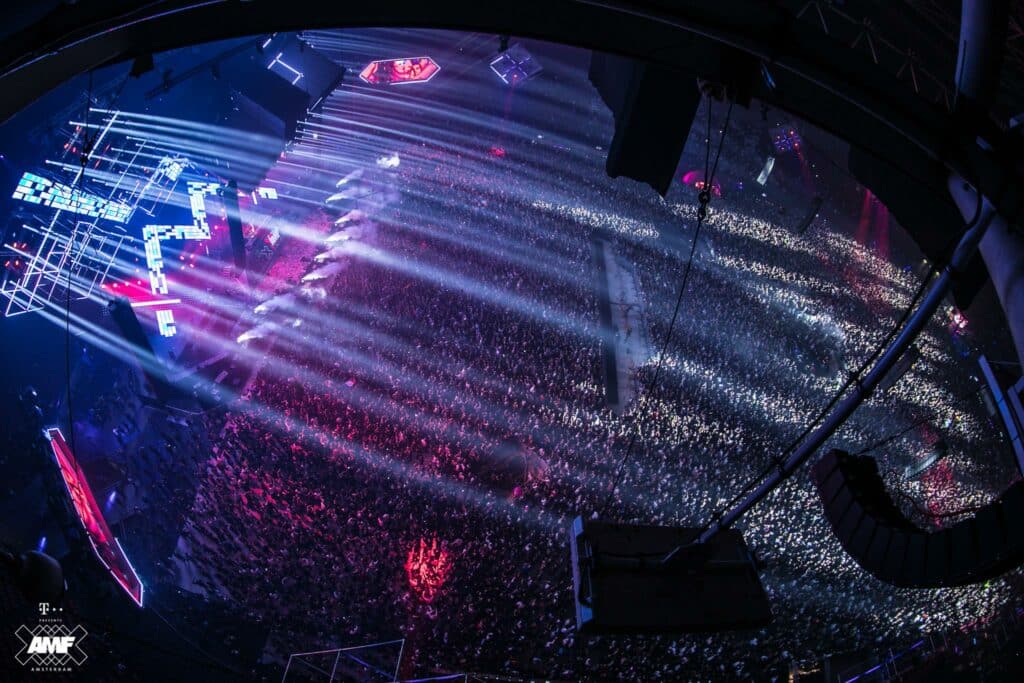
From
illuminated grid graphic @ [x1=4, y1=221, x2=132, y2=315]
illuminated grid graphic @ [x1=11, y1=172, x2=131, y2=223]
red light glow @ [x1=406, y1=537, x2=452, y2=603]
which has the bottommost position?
red light glow @ [x1=406, y1=537, x2=452, y2=603]

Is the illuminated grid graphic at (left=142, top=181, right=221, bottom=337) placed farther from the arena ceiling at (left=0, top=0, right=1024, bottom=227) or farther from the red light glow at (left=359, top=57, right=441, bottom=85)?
the arena ceiling at (left=0, top=0, right=1024, bottom=227)

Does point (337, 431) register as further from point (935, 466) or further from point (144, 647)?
point (935, 466)

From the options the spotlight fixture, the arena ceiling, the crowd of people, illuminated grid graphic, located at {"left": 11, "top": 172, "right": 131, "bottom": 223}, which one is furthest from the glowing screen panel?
the spotlight fixture

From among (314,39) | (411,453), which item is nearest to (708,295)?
(411,453)

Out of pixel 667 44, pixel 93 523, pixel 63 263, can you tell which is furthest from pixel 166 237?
Answer: pixel 667 44

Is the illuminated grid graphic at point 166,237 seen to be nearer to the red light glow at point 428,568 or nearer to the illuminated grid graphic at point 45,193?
the illuminated grid graphic at point 45,193

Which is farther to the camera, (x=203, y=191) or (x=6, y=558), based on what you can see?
(x=203, y=191)

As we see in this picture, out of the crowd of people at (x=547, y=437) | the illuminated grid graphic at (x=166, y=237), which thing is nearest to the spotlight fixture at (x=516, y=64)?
the crowd of people at (x=547, y=437)

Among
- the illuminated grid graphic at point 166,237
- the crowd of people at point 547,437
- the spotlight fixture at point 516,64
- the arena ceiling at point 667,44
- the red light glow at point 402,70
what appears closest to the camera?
the arena ceiling at point 667,44
